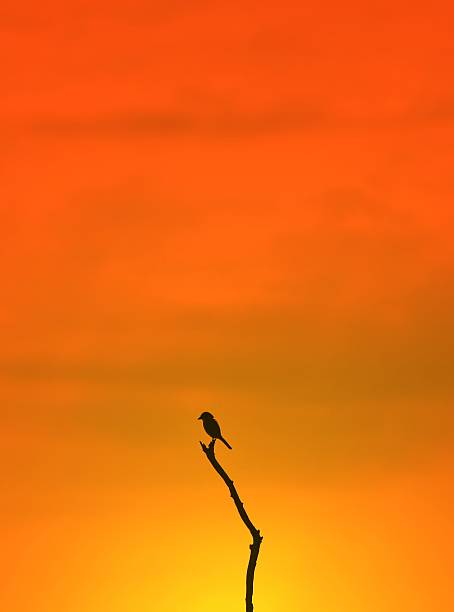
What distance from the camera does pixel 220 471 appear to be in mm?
24000

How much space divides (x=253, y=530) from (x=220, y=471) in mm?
1265

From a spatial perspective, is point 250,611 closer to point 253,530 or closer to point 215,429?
point 253,530

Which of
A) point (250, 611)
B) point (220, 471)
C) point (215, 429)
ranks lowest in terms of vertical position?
point (250, 611)

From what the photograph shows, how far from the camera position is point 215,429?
34594 mm

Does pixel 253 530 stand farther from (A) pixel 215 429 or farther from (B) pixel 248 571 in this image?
(A) pixel 215 429

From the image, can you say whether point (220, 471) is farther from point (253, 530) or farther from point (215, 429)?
point (215, 429)

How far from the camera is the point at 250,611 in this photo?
23.0 metres

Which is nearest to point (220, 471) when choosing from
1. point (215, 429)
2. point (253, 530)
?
point (253, 530)

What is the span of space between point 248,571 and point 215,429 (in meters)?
11.1

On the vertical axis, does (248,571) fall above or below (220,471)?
below

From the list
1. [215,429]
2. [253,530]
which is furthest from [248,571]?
[215,429]

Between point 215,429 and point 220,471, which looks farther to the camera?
point 215,429

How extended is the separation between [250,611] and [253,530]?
1.43 m

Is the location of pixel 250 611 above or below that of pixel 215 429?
below
